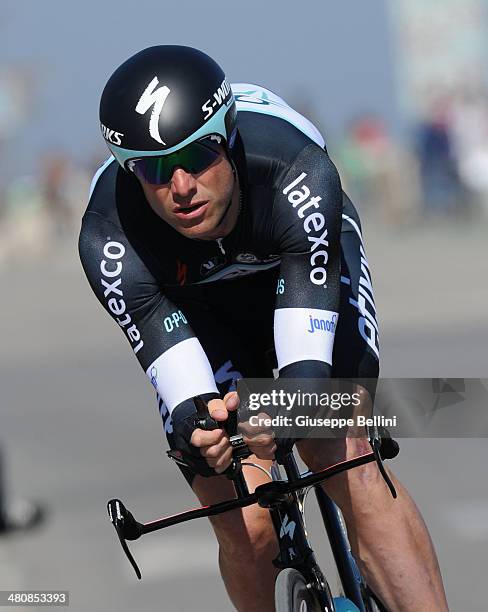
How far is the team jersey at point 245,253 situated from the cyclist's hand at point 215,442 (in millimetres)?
125

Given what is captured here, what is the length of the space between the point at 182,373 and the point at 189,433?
0.62ft

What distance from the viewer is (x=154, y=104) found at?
3.65m

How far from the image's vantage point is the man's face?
3729 millimetres

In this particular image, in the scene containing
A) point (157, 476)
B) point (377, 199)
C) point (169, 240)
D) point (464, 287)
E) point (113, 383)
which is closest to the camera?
point (169, 240)

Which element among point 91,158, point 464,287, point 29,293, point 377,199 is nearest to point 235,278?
point 464,287

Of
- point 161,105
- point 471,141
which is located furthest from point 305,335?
point 471,141

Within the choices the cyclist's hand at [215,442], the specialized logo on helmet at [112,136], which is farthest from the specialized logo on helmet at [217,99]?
Answer: the cyclist's hand at [215,442]

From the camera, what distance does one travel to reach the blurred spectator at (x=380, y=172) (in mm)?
27469

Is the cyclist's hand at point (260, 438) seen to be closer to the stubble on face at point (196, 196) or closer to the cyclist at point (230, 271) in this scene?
the cyclist at point (230, 271)

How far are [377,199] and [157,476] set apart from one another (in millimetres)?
20711

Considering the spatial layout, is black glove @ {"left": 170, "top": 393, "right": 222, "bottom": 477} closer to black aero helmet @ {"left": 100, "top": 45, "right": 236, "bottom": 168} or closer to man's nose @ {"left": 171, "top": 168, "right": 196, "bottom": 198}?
man's nose @ {"left": 171, "top": 168, "right": 196, "bottom": 198}

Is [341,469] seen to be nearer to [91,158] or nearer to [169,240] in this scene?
[169,240]

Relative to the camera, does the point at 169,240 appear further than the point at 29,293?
No

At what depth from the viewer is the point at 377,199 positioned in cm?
2856
